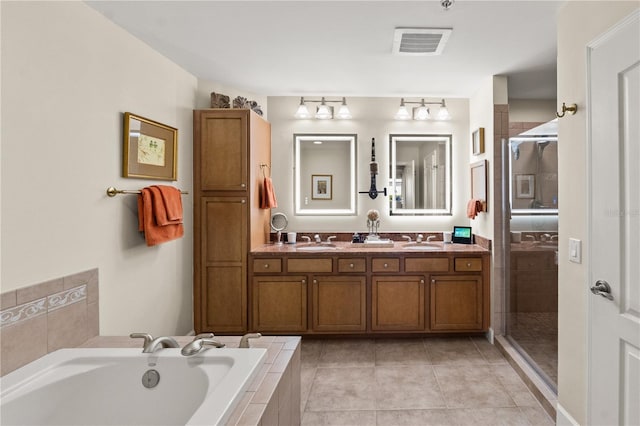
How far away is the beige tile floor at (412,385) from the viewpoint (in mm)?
2098

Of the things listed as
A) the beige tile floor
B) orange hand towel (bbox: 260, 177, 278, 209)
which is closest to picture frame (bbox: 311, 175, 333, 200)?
orange hand towel (bbox: 260, 177, 278, 209)

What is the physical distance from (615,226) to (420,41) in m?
1.64

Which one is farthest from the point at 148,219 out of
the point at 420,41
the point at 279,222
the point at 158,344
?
the point at 420,41

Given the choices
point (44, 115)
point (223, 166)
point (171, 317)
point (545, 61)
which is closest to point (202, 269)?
point (171, 317)

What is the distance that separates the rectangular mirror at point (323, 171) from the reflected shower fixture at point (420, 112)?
0.55 meters

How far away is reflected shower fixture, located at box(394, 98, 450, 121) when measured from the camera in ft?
11.9

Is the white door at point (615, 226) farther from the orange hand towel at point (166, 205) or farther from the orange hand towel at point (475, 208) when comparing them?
the orange hand towel at point (166, 205)

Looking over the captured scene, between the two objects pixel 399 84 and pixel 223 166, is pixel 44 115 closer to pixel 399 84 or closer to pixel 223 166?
pixel 223 166

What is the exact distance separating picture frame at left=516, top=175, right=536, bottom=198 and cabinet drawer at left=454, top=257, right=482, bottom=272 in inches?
28.0

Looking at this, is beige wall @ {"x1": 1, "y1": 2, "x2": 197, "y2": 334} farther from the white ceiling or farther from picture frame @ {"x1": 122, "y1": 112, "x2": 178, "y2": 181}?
the white ceiling

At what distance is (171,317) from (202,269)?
1.57ft

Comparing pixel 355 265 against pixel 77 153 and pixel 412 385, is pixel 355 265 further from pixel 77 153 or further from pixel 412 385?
pixel 77 153

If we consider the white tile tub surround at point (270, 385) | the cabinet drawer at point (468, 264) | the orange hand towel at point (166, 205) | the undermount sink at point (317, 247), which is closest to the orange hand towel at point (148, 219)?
the orange hand towel at point (166, 205)

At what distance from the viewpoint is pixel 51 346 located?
5.53 ft
